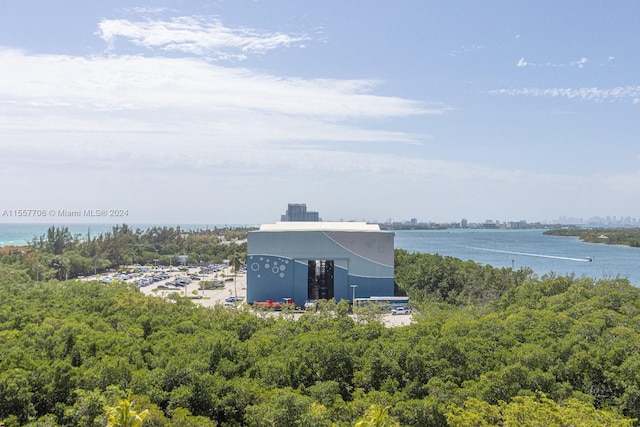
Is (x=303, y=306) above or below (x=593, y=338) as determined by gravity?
below

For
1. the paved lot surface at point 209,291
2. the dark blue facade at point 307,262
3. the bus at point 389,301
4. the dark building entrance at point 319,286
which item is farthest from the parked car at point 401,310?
the dark building entrance at point 319,286

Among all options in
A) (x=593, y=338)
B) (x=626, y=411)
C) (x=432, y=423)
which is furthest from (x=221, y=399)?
(x=593, y=338)

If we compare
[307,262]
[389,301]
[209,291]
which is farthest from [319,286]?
[209,291]

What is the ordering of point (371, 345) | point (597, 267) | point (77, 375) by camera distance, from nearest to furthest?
1. point (77, 375)
2. point (371, 345)
3. point (597, 267)

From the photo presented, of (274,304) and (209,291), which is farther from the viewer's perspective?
(209,291)

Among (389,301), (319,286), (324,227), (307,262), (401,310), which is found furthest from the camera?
(324,227)

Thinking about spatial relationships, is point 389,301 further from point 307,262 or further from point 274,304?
point 274,304

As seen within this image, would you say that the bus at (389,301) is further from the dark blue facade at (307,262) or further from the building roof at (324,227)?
the building roof at (324,227)

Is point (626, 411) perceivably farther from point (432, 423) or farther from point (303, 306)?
point (303, 306)

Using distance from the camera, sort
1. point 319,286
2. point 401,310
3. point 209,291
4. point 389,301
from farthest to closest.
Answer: point 209,291 → point 319,286 → point 389,301 → point 401,310

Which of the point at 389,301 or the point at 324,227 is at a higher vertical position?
the point at 324,227

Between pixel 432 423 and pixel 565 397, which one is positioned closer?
pixel 432 423
